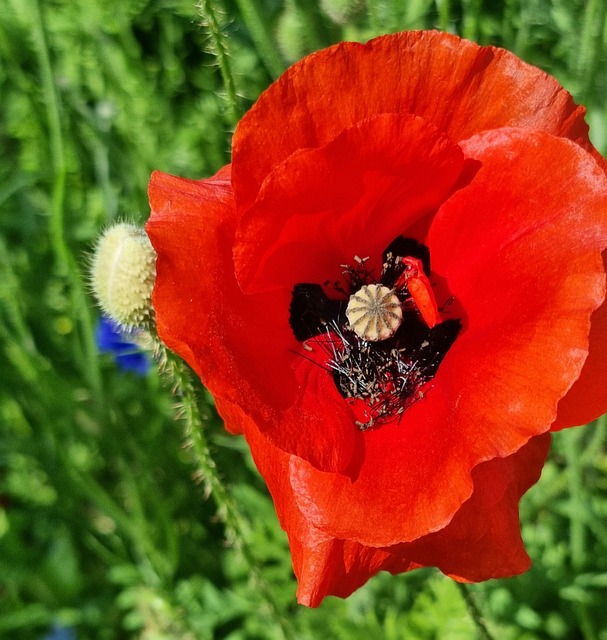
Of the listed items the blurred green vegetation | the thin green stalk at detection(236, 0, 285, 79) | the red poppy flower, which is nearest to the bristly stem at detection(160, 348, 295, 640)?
the red poppy flower

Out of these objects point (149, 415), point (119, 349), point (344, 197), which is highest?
point (344, 197)

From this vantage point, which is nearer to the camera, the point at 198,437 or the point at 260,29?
the point at 198,437

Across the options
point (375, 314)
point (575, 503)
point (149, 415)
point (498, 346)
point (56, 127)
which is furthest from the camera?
point (149, 415)

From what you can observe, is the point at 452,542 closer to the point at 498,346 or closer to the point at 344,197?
the point at 498,346

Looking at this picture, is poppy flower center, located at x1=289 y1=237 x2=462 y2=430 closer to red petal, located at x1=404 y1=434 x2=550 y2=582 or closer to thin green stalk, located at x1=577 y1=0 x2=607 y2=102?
red petal, located at x1=404 y1=434 x2=550 y2=582

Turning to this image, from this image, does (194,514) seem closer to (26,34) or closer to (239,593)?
(239,593)

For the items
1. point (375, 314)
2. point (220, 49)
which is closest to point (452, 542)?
point (375, 314)

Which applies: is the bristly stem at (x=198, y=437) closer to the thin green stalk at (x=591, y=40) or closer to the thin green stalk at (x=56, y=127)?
the thin green stalk at (x=56, y=127)
